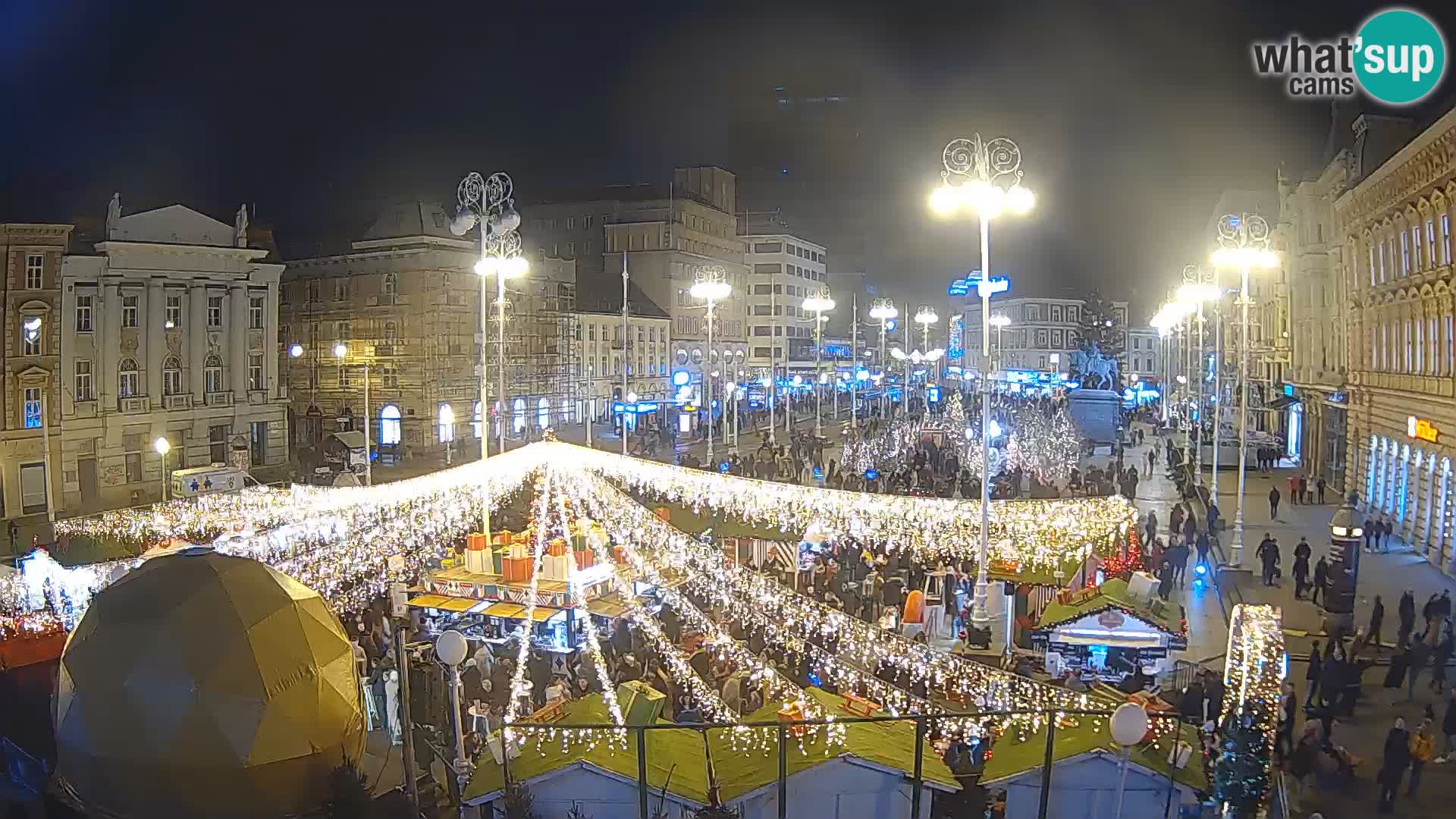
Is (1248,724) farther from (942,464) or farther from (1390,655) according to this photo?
(942,464)

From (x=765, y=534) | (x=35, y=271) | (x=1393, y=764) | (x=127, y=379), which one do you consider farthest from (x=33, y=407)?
(x=1393, y=764)

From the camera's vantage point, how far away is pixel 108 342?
39.2 metres

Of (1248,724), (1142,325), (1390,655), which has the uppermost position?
(1142,325)

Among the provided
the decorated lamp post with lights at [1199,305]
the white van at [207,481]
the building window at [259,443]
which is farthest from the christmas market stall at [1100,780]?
the building window at [259,443]

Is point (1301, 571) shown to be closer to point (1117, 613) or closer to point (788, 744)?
point (1117, 613)

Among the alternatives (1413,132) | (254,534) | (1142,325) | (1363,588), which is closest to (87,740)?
(254,534)

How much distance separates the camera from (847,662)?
48.1 ft

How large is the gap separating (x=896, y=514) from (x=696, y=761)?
12.7m

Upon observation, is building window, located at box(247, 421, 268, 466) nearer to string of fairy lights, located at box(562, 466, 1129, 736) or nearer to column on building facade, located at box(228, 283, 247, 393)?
column on building facade, located at box(228, 283, 247, 393)

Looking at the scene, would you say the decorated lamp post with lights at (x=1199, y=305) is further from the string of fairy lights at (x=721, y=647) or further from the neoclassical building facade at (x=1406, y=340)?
the string of fairy lights at (x=721, y=647)

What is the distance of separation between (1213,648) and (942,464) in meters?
17.9

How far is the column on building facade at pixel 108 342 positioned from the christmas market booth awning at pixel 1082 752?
38085 millimetres

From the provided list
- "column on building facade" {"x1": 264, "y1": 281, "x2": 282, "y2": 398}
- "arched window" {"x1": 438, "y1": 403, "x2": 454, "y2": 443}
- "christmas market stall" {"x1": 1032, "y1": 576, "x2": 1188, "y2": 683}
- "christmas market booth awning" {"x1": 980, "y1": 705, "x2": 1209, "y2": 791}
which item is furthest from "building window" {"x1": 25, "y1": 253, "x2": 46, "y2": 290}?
"christmas market booth awning" {"x1": 980, "y1": 705, "x2": 1209, "y2": 791}

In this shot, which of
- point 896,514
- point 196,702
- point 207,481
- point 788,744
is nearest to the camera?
point 196,702
